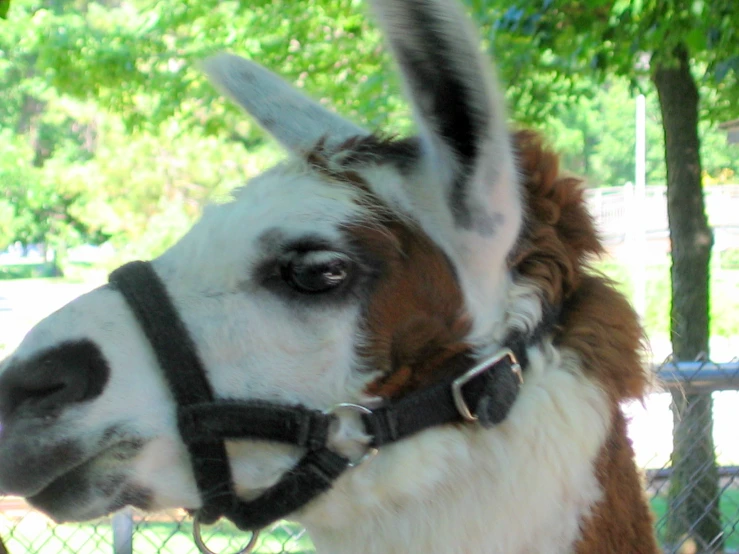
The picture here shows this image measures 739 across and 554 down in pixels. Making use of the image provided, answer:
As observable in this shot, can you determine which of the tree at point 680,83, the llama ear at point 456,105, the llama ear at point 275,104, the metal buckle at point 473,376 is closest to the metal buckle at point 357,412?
the metal buckle at point 473,376

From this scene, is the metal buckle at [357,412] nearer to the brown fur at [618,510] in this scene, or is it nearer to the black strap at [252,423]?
the black strap at [252,423]

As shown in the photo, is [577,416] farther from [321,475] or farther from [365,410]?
[321,475]

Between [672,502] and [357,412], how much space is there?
3.20 meters

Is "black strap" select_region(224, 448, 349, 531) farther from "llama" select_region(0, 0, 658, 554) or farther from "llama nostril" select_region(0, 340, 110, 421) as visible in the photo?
"llama nostril" select_region(0, 340, 110, 421)

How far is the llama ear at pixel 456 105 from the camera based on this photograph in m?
1.44

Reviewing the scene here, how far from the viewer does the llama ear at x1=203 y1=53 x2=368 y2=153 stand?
2191 mm

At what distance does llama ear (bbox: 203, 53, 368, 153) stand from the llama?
48 cm

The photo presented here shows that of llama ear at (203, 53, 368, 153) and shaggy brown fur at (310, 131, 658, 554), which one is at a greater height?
llama ear at (203, 53, 368, 153)

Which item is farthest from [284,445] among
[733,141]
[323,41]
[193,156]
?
[193,156]

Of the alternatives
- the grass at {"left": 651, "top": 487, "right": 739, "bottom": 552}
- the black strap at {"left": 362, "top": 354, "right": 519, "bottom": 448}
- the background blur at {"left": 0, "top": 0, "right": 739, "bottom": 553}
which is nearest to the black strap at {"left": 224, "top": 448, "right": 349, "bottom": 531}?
the black strap at {"left": 362, "top": 354, "right": 519, "bottom": 448}

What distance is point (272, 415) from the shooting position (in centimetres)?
158

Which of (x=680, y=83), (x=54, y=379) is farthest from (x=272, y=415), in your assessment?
(x=680, y=83)

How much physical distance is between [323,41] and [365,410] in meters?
5.02

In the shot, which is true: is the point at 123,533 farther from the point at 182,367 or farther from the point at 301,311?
the point at 301,311
